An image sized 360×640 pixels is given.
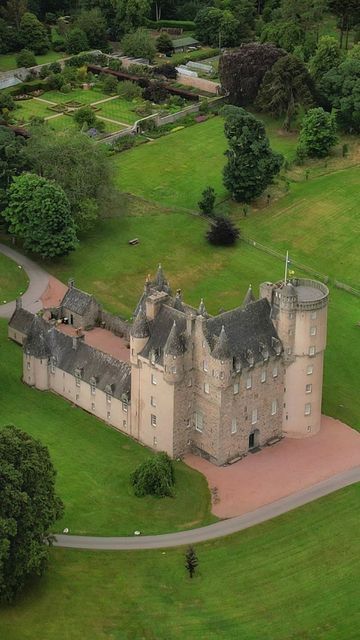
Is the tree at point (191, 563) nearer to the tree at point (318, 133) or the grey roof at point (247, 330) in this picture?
the grey roof at point (247, 330)

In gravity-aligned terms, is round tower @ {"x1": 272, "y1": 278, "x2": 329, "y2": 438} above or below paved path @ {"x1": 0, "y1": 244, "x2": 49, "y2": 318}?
above

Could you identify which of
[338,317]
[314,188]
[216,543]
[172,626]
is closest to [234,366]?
[216,543]

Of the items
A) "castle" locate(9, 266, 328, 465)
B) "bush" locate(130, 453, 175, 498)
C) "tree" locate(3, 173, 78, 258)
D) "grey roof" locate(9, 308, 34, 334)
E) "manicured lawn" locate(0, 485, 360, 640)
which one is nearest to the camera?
"manicured lawn" locate(0, 485, 360, 640)

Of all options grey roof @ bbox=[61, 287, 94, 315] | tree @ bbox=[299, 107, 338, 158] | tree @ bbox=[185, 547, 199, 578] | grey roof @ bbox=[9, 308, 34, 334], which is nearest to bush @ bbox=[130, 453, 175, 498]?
tree @ bbox=[185, 547, 199, 578]

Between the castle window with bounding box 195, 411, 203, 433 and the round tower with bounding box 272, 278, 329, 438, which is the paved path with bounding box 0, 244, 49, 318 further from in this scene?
the round tower with bounding box 272, 278, 329, 438

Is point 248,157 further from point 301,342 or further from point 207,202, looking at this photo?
point 301,342

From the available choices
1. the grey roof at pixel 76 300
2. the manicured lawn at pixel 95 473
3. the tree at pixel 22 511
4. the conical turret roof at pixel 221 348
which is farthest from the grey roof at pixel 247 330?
the grey roof at pixel 76 300
